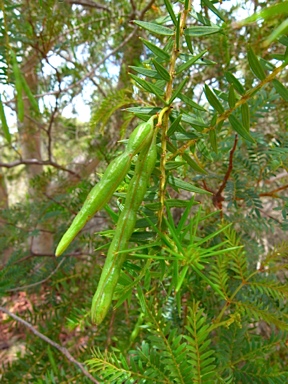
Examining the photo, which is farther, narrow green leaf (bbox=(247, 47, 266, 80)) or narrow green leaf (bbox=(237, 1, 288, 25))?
narrow green leaf (bbox=(247, 47, 266, 80))

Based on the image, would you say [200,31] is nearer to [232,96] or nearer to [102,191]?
[232,96]

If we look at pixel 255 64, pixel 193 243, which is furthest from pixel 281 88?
pixel 193 243

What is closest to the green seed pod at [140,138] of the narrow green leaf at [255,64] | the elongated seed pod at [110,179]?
the elongated seed pod at [110,179]

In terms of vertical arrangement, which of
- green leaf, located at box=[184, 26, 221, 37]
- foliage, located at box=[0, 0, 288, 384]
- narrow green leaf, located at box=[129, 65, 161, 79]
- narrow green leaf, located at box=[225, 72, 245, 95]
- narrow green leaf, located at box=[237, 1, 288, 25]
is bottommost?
foliage, located at box=[0, 0, 288, 384]

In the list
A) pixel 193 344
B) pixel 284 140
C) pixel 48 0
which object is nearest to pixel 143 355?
pixel 193 344

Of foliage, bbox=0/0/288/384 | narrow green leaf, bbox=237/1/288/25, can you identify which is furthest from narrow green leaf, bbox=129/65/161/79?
narrow green leaf, bbox=237/1/288/25

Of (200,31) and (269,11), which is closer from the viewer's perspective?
(269,11)

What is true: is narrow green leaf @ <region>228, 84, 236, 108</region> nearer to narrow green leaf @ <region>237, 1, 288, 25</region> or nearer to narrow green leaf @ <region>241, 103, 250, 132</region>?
narrow green leaf @ <region>241, 103, 250, 132</region>

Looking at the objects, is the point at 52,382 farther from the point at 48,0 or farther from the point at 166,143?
the point at 48,0

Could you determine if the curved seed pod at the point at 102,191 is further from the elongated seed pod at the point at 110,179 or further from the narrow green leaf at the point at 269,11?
the narrow green leaf at the point at 269,11
